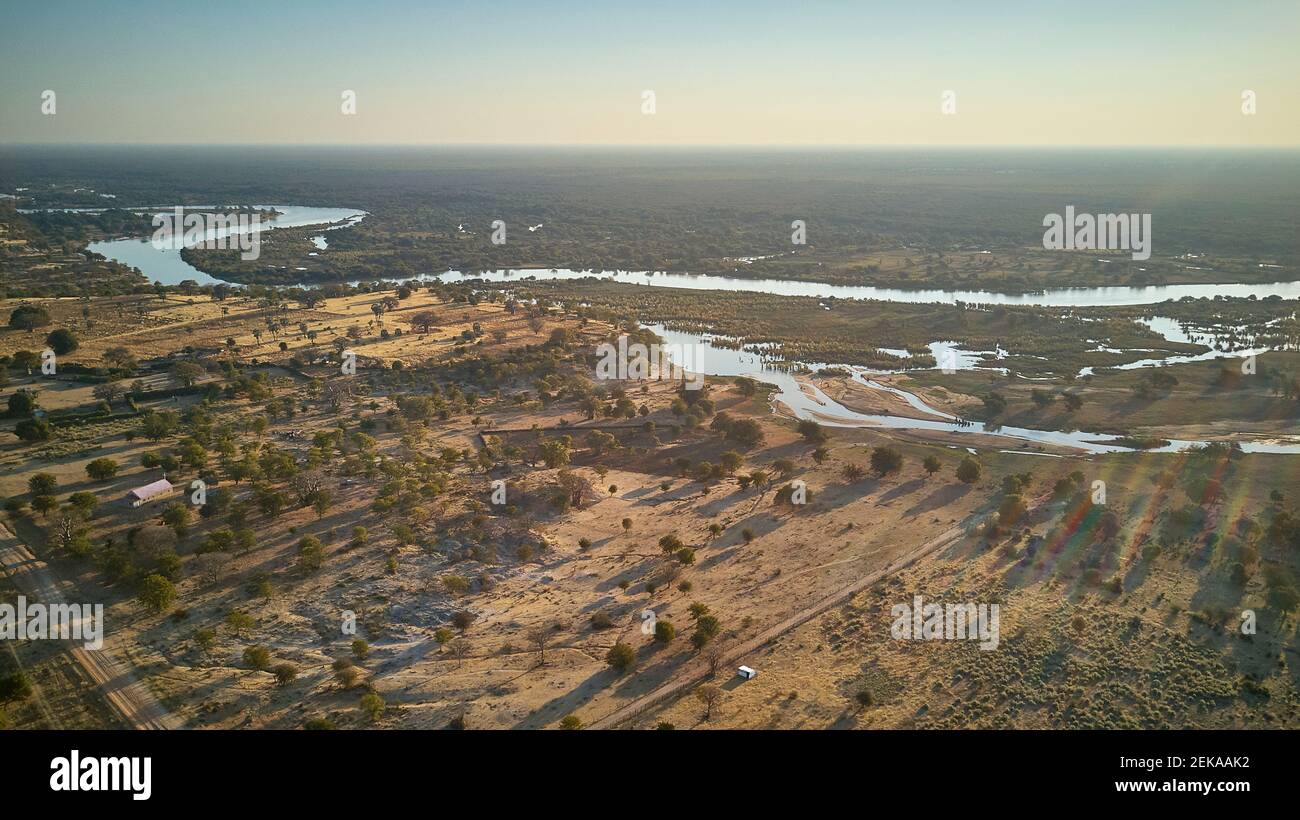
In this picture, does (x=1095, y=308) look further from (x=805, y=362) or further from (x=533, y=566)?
(x=533, y=566)

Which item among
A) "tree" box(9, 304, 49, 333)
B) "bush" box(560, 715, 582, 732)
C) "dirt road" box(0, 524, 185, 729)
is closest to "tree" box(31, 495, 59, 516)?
"dirt road" box(0, 524, 185, 729)

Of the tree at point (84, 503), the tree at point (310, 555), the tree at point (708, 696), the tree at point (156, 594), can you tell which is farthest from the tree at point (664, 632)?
the tree at point (84, 503)

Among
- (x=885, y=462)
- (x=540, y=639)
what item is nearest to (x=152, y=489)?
(x=540, y=639)

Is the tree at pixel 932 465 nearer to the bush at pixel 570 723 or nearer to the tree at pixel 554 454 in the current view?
the tree at pixel 554 454

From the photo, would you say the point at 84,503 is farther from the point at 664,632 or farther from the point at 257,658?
the point at 664,632

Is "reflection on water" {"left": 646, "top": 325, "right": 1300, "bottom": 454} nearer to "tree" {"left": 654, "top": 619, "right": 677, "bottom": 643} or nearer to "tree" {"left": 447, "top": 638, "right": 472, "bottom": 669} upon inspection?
"tree" {"left": 654, "top": 619, "right": 677, "bottom": 643}

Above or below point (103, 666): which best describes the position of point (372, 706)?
below
